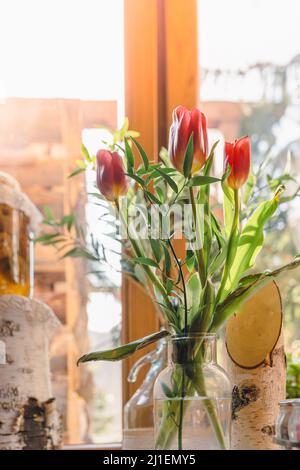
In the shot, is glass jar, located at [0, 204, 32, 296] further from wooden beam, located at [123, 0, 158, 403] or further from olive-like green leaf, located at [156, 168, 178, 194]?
olive-like green leaf, located at [156, 168, 178, 194]

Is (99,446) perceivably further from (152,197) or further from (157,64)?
(157,64)

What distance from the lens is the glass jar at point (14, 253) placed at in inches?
51.3

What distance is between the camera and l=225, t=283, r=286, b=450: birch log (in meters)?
1.08

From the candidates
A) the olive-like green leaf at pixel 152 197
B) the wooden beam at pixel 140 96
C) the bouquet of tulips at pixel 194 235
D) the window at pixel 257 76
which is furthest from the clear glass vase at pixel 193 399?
the window at pixel 257 76

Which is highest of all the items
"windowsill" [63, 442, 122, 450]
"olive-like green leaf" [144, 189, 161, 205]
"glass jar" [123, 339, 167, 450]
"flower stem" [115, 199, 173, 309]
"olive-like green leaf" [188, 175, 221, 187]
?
"olive-like green leaf" [188, 175, 221, 187]

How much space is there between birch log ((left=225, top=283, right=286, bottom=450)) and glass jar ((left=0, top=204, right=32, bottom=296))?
39 centimetres

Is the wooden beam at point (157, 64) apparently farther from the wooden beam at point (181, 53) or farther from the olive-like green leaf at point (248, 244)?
the olive-like green leaf at point (248, 244)

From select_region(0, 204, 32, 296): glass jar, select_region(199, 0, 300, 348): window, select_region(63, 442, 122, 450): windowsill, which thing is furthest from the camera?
select_region(199, 0, 300, 348): window

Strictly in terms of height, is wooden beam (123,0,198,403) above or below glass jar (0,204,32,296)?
above

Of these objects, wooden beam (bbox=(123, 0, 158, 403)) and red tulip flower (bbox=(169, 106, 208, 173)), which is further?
wooden beam (bbox=(123, 0, 158, 403))

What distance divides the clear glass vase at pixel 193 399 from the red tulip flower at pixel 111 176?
0.21 meters

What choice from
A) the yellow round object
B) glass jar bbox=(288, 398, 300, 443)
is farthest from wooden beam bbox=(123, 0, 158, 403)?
glass jar bbox=(288, 398, 300, 443)
